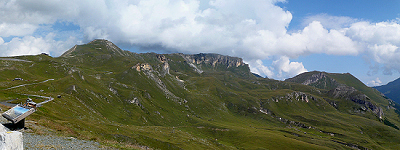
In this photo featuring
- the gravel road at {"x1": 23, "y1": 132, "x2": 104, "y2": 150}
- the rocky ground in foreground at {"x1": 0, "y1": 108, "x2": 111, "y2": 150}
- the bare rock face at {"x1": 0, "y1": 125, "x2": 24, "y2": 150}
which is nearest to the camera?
the bare rock face at {"x1": 0, "y1": 125, "x2": 24, "y2": 150}

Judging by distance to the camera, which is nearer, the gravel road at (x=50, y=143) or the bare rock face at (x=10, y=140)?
the bare rock face at (x=10, y=140)

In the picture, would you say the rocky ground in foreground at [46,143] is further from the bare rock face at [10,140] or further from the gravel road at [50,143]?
the bare rock face at [10,140]

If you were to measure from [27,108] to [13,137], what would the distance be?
1668 centimetres

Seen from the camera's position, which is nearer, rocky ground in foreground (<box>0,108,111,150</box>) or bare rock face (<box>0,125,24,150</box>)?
bare rock face (<box>0,125,24,150</box>)

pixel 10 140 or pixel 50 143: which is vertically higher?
pixel 10 140

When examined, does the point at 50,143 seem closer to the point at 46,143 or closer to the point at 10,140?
the point at 46,143

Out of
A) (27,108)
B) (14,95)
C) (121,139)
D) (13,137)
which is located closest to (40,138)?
(27,108)

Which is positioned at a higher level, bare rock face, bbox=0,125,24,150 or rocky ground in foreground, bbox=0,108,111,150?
bare rock face, bbox=0,125,24,150

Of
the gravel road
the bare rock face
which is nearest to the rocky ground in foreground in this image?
the gravel road

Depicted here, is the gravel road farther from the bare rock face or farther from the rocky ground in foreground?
the bare rock face

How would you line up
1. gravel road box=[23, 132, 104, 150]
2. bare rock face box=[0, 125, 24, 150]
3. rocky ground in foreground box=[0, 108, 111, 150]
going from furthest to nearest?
rocky ground in foreground box=[0, 108, 111, 150] < gravel road box=[23, 132, 104, 150] < bare rock face box=[0, 125, 24, 150]

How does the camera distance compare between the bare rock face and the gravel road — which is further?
the gravel road

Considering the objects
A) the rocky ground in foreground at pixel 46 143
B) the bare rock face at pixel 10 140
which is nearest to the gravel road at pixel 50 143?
the rocky ground in foreground at pixel 46 143

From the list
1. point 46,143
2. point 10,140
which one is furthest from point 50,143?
point 10,140
